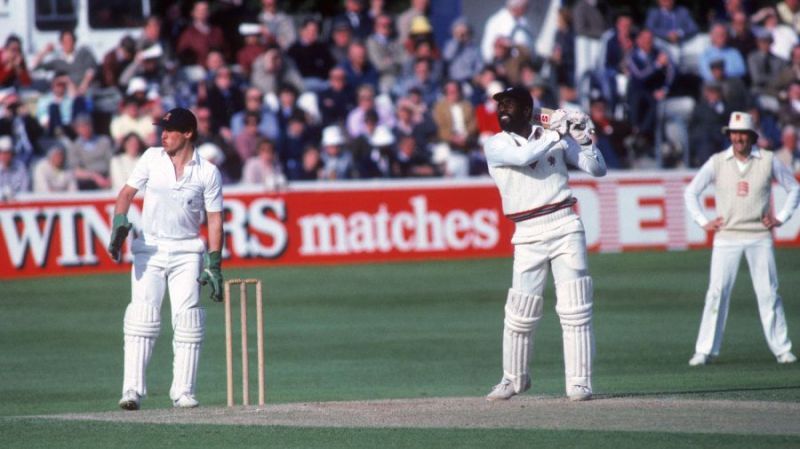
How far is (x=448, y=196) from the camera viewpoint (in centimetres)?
2231

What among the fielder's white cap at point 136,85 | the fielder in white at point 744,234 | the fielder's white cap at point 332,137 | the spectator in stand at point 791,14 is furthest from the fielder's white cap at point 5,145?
the spectator in stand at point 791,14

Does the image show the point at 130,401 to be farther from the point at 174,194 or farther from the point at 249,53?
the point at 249,53

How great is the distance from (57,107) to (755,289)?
12871 millimetres

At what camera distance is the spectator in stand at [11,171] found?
2148 cm

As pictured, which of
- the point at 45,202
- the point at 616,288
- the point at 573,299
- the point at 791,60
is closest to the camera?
the point at 573,299

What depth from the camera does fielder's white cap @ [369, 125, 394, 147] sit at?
23.7 metres

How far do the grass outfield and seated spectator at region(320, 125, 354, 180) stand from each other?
6.73 ft

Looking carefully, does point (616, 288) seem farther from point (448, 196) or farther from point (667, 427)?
point (667, 427)

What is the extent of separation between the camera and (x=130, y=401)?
1077 centimetres

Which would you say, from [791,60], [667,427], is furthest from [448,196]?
[667,427]

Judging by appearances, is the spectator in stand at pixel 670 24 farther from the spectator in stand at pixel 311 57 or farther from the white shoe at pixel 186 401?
the white shoe at pixel 186 401

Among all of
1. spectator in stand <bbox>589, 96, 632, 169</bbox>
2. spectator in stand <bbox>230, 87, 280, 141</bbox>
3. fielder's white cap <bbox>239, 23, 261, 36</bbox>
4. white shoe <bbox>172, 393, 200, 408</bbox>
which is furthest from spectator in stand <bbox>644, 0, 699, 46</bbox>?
white shoe <bbox>172, 393, 200, 408</bbox>

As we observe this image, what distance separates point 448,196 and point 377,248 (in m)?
1.25

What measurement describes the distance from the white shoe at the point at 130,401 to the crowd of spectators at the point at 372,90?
437 inches
